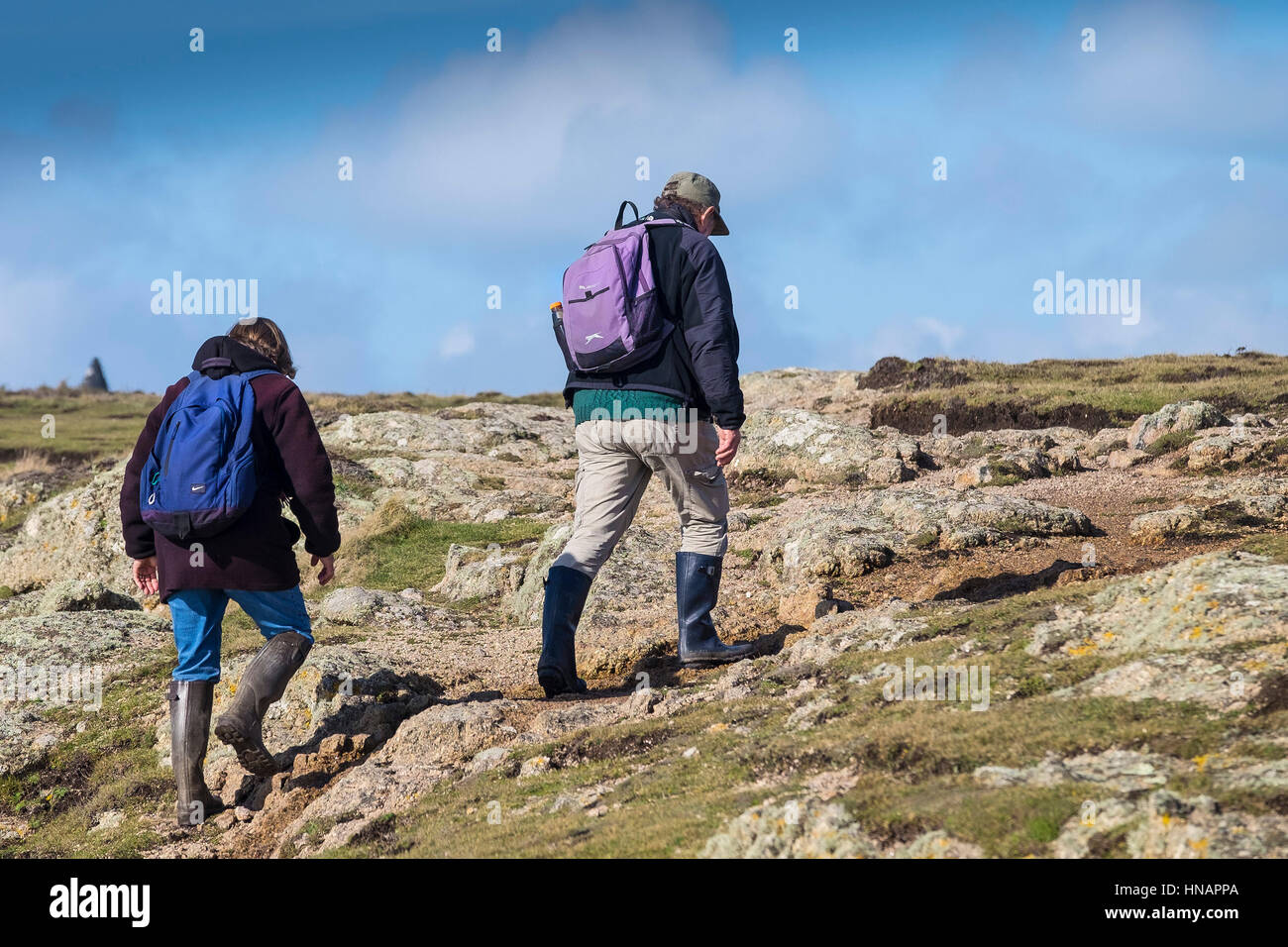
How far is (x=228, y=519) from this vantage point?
6.12 meters

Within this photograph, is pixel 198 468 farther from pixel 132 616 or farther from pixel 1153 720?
pixel 132 616

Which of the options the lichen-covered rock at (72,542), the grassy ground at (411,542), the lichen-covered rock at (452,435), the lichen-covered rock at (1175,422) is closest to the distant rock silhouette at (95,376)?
the lichen-covered rock at (452,435)

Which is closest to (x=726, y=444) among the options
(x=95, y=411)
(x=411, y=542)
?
(x=411, y=542)

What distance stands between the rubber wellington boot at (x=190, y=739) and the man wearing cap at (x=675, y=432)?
2.19 meters

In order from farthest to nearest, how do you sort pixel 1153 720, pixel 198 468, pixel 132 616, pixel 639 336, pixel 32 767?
pixel 132 616 < pixel 32 767 < pixel 639 336 < pixel 198 468 < pixel 1153 720

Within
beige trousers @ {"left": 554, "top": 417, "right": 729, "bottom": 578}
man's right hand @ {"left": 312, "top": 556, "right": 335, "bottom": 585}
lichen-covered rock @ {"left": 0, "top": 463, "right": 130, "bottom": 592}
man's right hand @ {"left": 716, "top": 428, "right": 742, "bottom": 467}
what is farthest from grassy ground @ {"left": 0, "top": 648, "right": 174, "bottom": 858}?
lichen-covered rock @ {"left": 0, "top": 463, "right": 130, "bottom": 592}

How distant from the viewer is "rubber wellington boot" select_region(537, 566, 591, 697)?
24.7ft

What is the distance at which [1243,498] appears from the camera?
11539mm

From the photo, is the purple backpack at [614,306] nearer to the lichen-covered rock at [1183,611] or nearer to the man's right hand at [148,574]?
the man's right hand at [148,574]

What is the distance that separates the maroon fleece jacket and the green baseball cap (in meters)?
2.98

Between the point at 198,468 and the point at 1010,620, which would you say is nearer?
the point at 198,468
